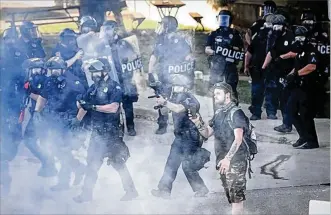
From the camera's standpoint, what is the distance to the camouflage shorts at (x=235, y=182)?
3.88 m

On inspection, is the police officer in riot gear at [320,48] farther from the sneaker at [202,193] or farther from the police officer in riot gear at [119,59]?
the police officer in riot gear at [119,59]

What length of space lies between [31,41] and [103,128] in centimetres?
63

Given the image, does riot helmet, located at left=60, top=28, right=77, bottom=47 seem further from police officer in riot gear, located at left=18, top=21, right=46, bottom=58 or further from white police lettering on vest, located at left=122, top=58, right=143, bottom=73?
white police lettering on vest, located at left=122, top=58, right=143, bottom=73

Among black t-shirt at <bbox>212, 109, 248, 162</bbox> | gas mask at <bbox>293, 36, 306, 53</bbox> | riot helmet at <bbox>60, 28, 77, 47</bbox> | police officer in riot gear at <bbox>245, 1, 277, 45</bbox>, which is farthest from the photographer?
gas mask at <bbox>293, 36, 306, 53</bbox>

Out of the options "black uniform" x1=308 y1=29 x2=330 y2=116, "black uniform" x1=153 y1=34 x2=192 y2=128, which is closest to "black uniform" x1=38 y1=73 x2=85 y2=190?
"black uniform" x1=153 y1=34 x2=192 y2=128

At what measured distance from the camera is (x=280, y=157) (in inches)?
165

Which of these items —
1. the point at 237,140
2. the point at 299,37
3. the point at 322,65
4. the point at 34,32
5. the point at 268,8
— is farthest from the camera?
the point at 322,65

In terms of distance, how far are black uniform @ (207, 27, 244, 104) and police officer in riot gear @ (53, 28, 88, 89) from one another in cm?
73

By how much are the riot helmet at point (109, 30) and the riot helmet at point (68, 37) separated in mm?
156

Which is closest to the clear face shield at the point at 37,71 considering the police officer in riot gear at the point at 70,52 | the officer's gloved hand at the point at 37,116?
the police officer in riot gear at the point at 70,52

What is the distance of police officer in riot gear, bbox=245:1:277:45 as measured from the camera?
399 centimetres

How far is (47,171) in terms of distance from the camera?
4035mm

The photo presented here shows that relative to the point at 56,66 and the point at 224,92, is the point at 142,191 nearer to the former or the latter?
the point at 224,92

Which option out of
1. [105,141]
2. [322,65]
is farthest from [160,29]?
[322,65]
